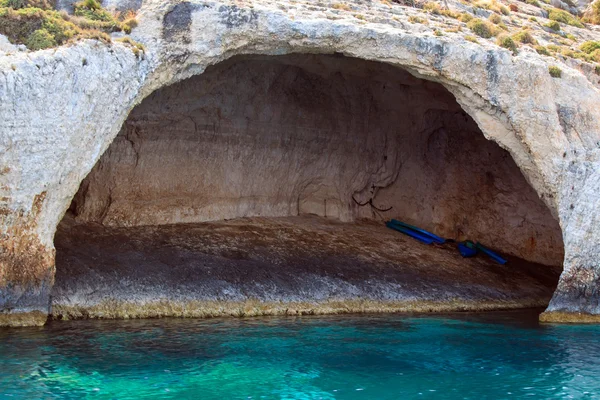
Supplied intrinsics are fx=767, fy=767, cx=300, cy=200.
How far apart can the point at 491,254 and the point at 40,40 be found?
1777 centimetres

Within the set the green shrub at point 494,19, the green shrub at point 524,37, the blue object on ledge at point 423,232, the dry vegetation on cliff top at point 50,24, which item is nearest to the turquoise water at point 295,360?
Result: the dry vegetation on cliff top at point 50,24

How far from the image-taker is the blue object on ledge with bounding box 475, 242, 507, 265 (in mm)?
27780

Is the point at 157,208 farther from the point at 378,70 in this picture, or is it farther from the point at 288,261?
the point at 378,70

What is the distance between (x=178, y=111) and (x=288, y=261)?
5.85 meters

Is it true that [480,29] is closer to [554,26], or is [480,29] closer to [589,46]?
[589,46]

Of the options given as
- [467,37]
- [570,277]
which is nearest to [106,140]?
[467,37]

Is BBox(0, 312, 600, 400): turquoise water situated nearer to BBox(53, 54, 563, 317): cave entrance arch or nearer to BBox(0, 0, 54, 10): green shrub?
BBox(53, 54, 563, 317): cave entrance arch

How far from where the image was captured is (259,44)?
20.0 m

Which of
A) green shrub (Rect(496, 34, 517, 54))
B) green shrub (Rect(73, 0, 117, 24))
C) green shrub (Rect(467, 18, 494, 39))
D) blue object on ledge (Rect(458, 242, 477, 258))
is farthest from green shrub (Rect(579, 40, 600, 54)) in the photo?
green shrub (Rect(73, 0, 117, 24))

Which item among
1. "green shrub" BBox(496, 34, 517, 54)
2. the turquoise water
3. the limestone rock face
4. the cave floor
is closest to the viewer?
the turquoise water

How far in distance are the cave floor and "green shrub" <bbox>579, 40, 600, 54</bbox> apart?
807 centimetres

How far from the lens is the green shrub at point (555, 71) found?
22344 millimetres

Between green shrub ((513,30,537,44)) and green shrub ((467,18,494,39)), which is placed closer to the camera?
green shrub ((467,18,494,39))

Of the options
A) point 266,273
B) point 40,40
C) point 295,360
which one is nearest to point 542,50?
point 266,273
